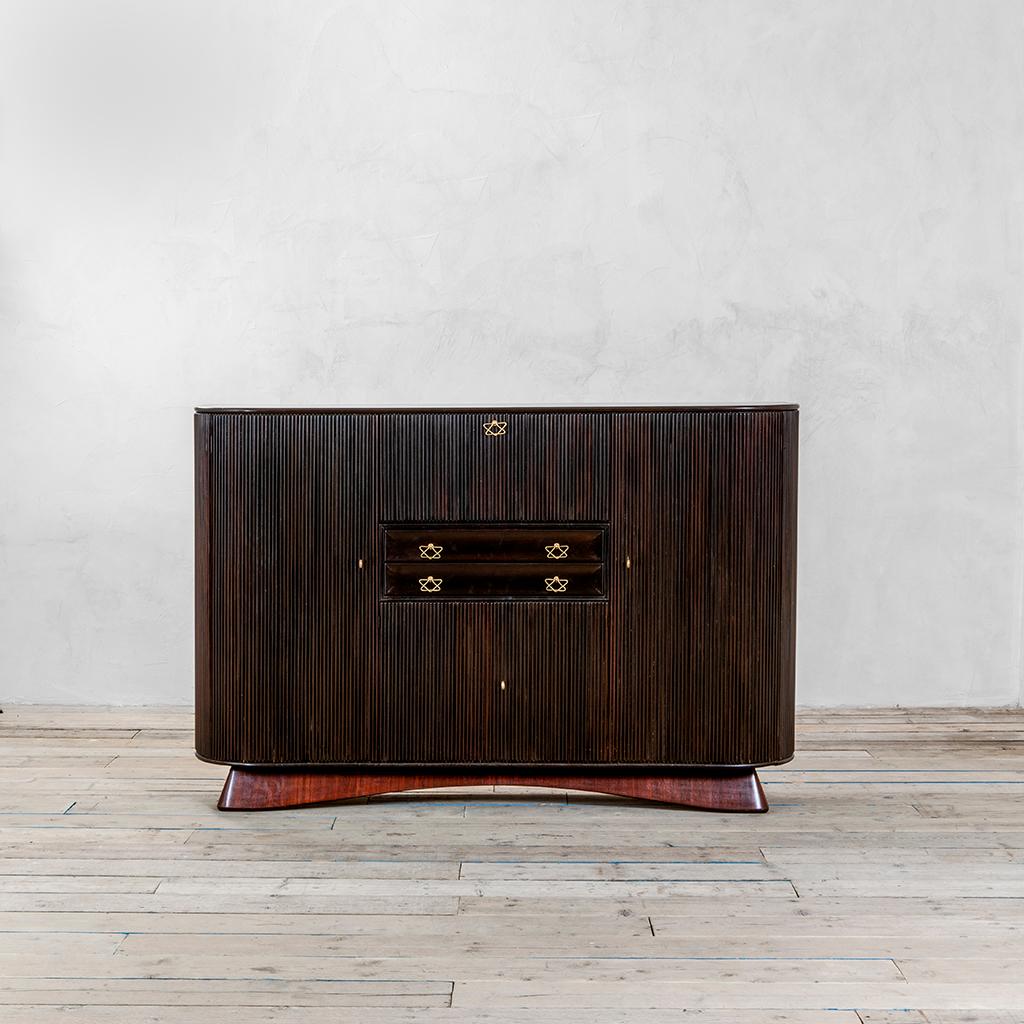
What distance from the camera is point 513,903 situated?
1.78 meters

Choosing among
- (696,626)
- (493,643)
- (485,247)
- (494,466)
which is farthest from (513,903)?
(485,247)

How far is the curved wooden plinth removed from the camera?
2217 mm

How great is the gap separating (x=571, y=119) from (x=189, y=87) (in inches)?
42.3

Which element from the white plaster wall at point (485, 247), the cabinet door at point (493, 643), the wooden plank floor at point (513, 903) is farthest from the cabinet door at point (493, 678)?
the white plaster wall at point (485, 247)

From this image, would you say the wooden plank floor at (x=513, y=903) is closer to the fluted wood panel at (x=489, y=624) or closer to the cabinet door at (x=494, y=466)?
the fluted wood panel at (x=489, y=624)

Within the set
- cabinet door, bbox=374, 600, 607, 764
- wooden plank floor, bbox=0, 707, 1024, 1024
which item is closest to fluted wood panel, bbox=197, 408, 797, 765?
cabinet door, bbox=374, 600, 607, 764

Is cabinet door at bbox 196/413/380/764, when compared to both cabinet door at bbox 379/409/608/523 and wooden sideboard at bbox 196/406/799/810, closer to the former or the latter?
wooden sideboard at bbox 196/406/799/810

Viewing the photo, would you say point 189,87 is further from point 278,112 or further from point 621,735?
point 621,735

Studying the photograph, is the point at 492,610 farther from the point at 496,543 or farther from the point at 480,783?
the point at 480,783

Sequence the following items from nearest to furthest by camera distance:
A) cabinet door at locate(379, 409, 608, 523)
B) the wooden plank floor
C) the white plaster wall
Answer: the wooden plank floor → cabinet door at locate(379, 409, 608, 523) → the white plaster wall

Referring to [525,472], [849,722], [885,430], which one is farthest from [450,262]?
[849,722]

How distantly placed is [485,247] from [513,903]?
1.86 m

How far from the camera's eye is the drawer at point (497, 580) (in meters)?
2.19

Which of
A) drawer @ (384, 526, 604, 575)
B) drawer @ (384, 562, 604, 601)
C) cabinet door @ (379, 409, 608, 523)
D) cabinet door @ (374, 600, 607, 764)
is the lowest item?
cabinet door @ (374, 600, 607, 764)
